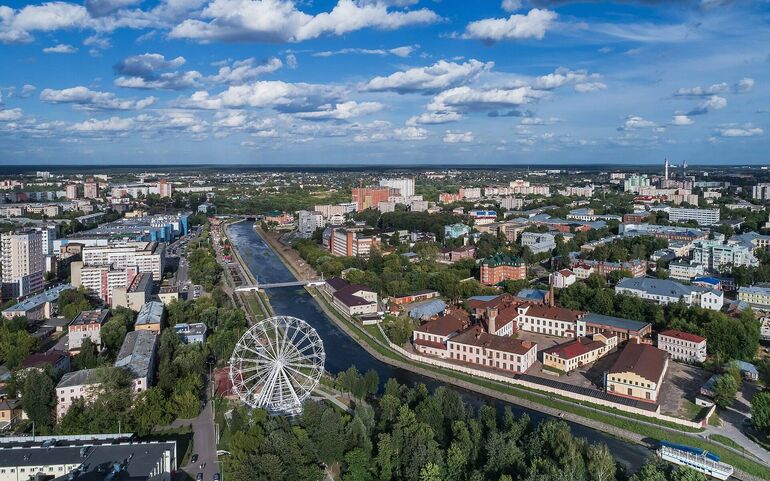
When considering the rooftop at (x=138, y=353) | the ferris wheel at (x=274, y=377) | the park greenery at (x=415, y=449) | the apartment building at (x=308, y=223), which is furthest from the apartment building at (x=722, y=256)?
the apartment building at (x=308, y=223)

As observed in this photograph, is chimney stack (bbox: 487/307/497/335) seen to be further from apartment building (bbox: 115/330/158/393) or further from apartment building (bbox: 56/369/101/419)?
apartment building (bbox: 56/369/101/419)

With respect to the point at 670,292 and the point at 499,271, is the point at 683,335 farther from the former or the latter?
the point at 499,271

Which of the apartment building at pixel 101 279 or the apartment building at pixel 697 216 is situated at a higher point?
the apartment building at pixel 697 216

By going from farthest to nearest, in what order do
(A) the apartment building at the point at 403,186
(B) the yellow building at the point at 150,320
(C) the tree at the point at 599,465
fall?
(A) the apartment building at the point at 403,186
(B) the yellow building at the point at 150,320
(C) the tree at the point at 599,465

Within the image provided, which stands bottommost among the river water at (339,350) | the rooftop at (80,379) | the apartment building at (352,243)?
the river water at (339,350)

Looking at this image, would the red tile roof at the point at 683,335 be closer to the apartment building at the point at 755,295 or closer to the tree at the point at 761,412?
the tree at the point at 761,412

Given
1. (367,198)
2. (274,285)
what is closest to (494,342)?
(274,285)

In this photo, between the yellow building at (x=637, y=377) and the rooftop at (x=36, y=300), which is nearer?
the yellow building at (x=637, y=377)

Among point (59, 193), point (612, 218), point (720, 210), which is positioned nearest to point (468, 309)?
point (612, 218)
